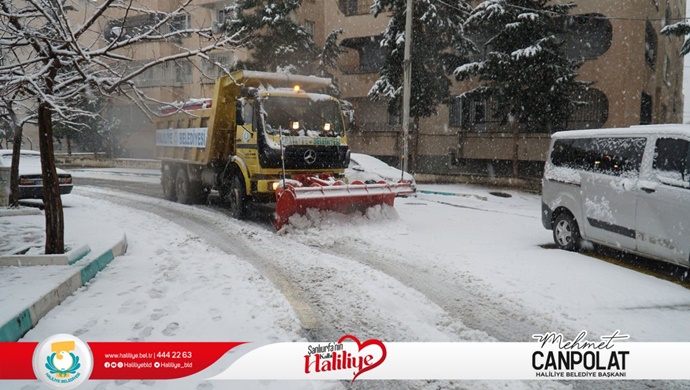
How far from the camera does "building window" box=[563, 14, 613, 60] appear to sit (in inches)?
796

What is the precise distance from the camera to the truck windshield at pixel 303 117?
9.87m

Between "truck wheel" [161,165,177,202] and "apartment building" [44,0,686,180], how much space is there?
1.53 metres

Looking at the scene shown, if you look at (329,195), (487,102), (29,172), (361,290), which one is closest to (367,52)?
(487,102)

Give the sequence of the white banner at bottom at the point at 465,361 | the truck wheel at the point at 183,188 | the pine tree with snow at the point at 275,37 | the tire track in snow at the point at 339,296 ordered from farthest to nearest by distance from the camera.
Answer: the pine tree with snow at the point at 275,37 → the truck wheel at the point at 183,188 → the tire track in snow at the point at 339,296 → the white banner at bottom at the point at 465,361

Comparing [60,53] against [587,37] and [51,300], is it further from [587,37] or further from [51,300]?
[587,37]

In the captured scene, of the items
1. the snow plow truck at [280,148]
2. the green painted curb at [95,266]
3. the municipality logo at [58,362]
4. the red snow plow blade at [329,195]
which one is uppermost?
the snow plow truck at [280,148]

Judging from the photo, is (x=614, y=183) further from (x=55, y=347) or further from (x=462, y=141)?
(x=462, y=141)

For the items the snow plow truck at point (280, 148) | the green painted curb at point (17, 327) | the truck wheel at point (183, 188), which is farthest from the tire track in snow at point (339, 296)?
the truck wheel at point (183, 188)

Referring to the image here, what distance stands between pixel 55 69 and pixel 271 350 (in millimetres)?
4734

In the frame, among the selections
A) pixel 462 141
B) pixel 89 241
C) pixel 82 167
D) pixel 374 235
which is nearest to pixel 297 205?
pixel 374 235

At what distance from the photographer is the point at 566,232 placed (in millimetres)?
7691

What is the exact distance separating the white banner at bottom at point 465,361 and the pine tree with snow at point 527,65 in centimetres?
1525

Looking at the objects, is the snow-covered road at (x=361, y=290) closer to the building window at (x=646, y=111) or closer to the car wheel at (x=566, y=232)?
the car wheel at (x=566, y=232)

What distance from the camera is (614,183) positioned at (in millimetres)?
6594
